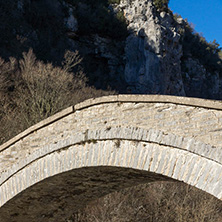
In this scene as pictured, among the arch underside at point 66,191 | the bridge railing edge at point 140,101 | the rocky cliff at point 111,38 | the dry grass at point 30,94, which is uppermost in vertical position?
the rocky cliff at point 111,38

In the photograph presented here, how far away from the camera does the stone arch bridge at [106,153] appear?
3834 millimetres

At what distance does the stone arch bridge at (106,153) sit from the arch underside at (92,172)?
0.01 m

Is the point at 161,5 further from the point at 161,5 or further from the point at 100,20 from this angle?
the point at 100,20

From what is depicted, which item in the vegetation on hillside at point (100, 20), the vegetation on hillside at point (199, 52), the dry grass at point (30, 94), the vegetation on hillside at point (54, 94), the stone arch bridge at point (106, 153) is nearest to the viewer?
the stone arch bridge at point (106, 153)

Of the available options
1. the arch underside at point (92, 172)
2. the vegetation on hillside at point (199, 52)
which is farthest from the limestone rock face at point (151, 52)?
the arch underside at point (92, 172)

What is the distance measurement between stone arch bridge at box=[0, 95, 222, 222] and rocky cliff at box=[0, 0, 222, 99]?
13895 mm

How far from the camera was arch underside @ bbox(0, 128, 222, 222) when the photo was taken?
3879mm

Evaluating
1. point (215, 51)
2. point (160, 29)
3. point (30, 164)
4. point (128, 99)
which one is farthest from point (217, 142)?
point (215, 51)

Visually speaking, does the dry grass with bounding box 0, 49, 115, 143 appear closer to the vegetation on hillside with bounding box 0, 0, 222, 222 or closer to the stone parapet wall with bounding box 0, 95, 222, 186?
the vegetation on hillside with bounding box 0, 0, 222, 222

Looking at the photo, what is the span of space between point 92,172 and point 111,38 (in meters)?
21.1

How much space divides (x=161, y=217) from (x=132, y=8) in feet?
62.6

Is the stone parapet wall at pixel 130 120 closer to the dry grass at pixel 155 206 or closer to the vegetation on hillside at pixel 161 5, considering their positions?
the dry grass at pixel 155 206

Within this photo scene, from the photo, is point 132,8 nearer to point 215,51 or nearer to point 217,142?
point 215,51

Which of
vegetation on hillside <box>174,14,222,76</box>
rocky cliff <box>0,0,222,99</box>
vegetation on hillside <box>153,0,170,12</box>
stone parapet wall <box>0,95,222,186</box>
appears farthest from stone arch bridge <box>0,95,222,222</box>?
vegetation on hillside <box>174,14,222,76</box>
